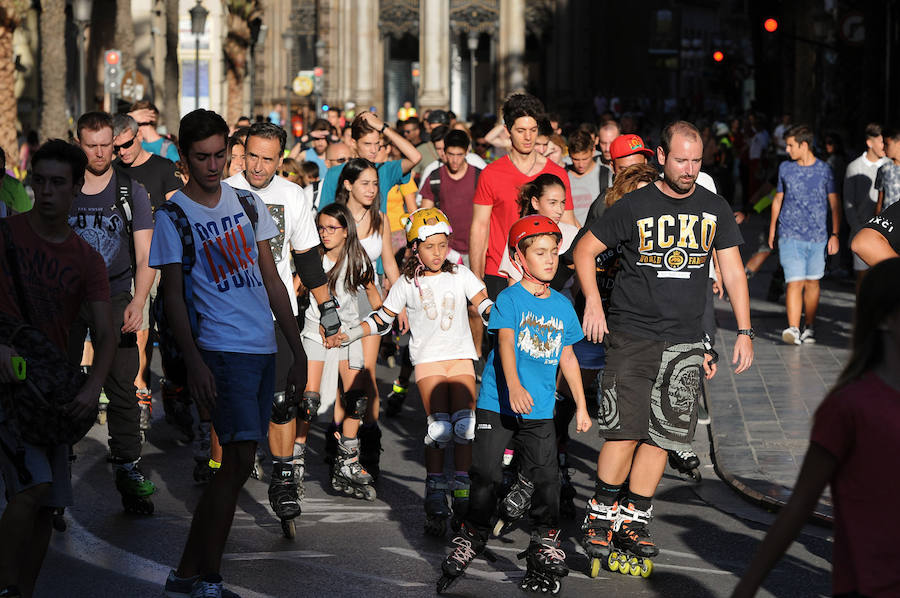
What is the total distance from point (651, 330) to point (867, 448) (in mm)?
3362

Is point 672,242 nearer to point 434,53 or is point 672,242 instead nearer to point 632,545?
point 632,545

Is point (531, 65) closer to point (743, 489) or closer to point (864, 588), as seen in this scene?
point (743, 489)

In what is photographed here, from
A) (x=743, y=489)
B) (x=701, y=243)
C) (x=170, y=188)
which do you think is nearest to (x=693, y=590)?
(x=701, y=243)

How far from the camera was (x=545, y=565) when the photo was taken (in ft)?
21.8

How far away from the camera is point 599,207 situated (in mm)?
8859

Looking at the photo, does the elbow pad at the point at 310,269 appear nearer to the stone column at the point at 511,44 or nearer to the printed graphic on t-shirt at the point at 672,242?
the printed graphic on t-shirt at the point at 672,242

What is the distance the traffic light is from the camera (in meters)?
27.7

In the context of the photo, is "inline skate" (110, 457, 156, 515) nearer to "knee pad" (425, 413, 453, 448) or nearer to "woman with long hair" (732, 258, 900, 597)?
"knee pad" (425, 413, 453, 448)

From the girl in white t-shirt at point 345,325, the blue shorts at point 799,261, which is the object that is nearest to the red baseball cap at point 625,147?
the girl in white t-shirt at point 345,325

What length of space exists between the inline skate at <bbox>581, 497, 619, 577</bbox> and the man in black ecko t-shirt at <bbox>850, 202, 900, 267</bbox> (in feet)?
5.18

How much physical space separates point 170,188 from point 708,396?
4249 millimetres

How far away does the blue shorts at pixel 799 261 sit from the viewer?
14.7m

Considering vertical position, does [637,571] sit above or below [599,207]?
below

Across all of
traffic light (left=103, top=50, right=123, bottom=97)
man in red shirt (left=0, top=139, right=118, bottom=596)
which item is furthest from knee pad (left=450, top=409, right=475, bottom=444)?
traffic light (left=103, top=50, right=123, bottom=97)
